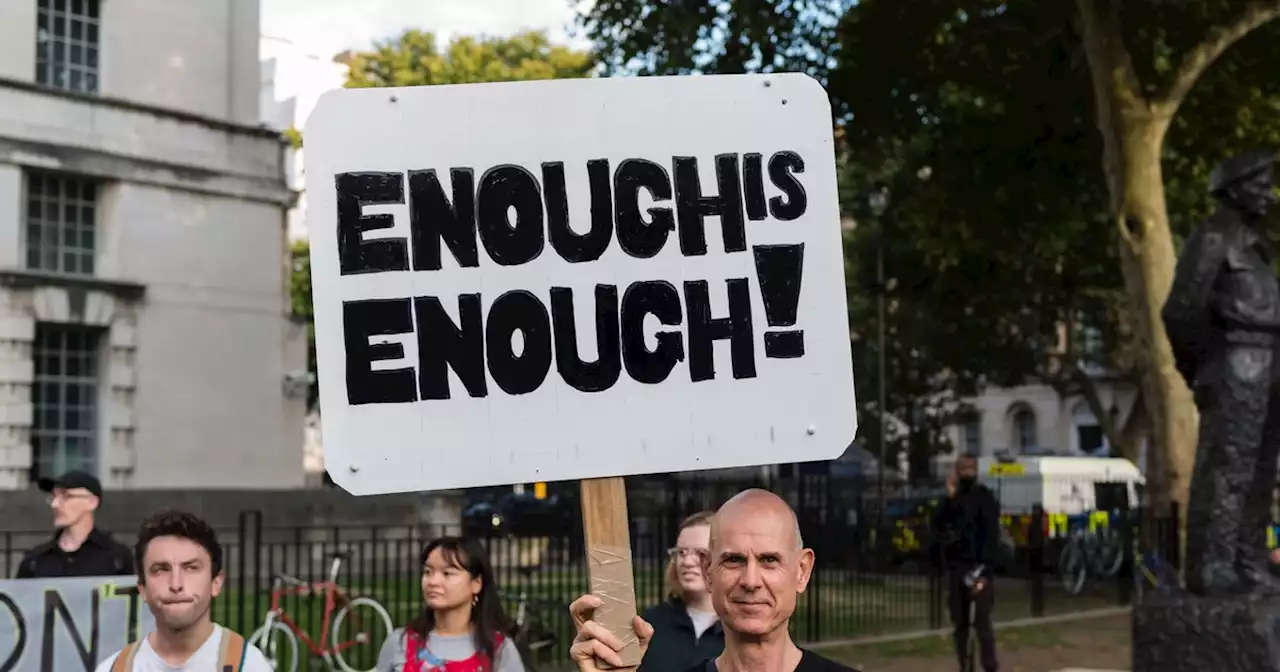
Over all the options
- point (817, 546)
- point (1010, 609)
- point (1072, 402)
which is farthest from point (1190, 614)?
point (1072, 402)

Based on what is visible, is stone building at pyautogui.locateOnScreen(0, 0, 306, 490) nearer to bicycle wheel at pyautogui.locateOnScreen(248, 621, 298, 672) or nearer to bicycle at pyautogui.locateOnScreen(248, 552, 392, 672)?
bicycle at pyautogui.locateOnScreen(248, 552, 392, 672)

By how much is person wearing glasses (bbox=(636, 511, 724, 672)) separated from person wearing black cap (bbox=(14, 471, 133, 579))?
2870 mm

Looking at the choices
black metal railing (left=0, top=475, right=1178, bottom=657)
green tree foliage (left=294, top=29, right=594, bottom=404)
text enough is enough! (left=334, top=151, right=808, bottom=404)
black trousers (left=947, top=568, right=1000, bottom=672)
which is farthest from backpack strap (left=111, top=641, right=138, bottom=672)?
green tree foliage (left=294, top=29, right=594, bottom=404)

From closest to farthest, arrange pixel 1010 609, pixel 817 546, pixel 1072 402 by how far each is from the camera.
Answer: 1. pixel 817 546
2. pixel 1010 609
3. pixel 1072 402

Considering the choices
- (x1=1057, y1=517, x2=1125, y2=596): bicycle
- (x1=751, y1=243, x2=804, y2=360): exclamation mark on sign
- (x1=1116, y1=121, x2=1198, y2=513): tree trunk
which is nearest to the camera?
(x1=751, y1=243, x2=804, y2=360): exclamation mark on sign

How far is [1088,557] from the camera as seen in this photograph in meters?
21.1

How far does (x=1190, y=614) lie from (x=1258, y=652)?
37 centimetres

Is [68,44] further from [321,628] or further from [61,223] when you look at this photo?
[321,628]

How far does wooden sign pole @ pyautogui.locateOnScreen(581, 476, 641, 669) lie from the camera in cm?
292

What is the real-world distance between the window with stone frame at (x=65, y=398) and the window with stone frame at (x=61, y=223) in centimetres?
101

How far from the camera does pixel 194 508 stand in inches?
859

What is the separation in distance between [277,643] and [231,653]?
771cm

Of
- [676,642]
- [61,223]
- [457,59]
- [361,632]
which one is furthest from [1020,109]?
[457,59]

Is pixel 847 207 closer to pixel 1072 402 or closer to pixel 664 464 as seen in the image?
pixel 664 464
